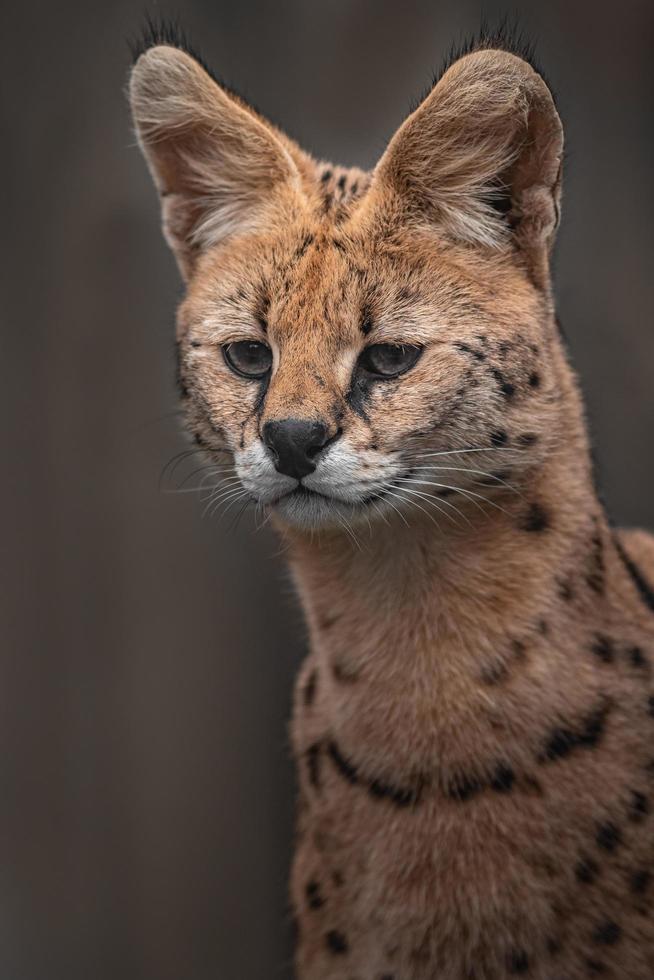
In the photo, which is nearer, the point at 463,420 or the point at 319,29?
the point at 463,420

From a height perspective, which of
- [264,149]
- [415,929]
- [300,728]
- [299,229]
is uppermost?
[264,149]

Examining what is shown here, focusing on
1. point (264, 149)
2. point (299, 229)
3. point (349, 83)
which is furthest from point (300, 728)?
point (349, 83)

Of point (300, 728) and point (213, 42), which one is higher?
point (213, 42)

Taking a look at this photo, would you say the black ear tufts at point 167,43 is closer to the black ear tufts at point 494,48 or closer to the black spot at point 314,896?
the black ear tufts at point 494,48

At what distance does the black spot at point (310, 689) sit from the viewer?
6.06 ft

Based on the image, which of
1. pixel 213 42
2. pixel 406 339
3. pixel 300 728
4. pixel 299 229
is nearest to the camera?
pixel 406 339

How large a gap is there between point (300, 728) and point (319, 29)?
1246mm

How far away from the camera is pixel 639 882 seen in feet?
5.16

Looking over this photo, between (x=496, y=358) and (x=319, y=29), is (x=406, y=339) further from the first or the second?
(x=319, y=29)

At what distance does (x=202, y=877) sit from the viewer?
2.32 meters

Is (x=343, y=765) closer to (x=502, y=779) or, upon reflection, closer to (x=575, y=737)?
(x=502, y=779)

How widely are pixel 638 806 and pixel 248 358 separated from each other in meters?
0.85

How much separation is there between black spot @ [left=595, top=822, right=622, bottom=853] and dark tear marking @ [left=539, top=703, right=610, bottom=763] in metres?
0.11

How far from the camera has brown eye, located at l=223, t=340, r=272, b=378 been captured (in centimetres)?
158
